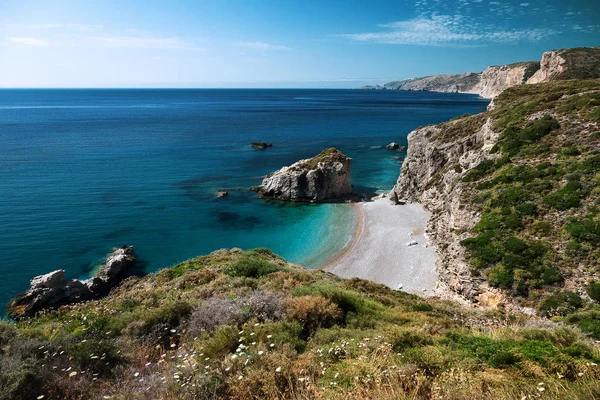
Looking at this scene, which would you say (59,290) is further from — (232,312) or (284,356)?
(284,356)

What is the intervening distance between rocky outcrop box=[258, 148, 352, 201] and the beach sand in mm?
6712

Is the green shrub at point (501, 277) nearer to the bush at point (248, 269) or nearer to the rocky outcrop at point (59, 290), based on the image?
the bush at point (248, 269)

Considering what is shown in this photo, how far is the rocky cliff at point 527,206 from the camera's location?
17.4 m

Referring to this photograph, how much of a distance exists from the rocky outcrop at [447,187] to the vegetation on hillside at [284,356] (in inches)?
486

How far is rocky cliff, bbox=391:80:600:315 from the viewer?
17359 millimetres

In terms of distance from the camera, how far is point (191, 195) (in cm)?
4406

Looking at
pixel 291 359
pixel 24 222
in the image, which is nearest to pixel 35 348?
pixel 291 359

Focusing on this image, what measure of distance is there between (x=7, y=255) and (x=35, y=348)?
27.9m

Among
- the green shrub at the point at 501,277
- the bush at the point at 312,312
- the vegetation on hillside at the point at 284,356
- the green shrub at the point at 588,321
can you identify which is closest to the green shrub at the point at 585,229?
the green shrub at the point at 501,277

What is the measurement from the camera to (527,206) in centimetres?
2169

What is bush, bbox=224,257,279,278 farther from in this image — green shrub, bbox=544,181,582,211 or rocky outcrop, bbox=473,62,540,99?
rocky outcrop, bbox=473,62,540,99

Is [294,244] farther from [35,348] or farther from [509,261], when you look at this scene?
[35,348]

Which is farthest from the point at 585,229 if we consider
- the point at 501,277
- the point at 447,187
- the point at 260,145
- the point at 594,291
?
the point at 260,145

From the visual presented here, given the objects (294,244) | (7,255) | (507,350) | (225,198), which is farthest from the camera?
(225,198)
